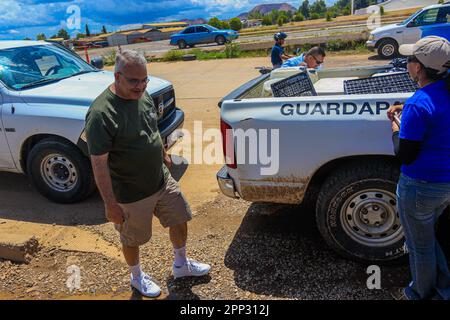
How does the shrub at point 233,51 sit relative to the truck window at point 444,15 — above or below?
below

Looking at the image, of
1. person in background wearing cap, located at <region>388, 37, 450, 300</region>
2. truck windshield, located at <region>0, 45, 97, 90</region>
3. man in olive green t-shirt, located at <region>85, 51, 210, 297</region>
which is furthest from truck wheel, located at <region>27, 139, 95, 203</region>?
person in background wearing cap, located at <region>388, 37, 450, 300</region>

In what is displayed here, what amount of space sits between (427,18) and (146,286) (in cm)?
1382

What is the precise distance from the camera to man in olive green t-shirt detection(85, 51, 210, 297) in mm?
2455

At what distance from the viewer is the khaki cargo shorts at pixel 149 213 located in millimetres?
2830

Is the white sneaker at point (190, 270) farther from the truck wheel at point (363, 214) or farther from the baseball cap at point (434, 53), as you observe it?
the baseball cap at point (434, 53)

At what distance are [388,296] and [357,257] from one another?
36 cm

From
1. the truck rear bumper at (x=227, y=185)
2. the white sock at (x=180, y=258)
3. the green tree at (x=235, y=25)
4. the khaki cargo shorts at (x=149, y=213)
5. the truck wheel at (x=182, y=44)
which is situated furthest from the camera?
the green tree at (x=235, y=25)

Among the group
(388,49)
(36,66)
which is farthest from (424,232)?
(388,49)

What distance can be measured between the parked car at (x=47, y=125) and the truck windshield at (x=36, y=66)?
0.4 inches

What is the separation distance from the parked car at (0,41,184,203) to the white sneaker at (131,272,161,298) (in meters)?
1.83

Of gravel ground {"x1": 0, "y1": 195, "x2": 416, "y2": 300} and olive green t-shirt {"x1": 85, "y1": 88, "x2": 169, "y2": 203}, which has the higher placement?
olive green t-shirt {"x1": 85, "y1": 88, "x2": 169, "y2": 203}

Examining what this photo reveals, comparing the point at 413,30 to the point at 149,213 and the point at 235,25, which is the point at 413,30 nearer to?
the point at 149,213

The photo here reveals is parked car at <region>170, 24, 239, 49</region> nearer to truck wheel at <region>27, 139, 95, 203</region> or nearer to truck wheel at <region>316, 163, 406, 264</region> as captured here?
truck wheel at <region>27, 139, 95, 203</region>

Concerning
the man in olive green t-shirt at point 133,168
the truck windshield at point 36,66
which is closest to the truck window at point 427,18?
the truck windshield at point 36,66
